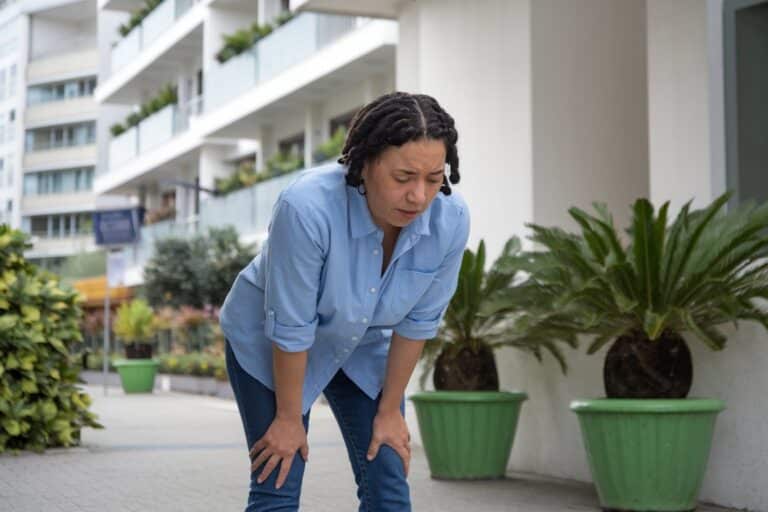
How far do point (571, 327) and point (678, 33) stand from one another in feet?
8.40

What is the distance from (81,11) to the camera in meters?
70.6

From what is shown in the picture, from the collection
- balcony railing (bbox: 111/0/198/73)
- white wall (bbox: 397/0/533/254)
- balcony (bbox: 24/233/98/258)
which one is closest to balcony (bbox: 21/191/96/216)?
balcony (bbox: 24/233/98/258)

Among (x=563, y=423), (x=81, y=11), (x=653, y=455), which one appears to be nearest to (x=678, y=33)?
(x=563, y=423)

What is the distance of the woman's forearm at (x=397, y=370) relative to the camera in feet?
12.1

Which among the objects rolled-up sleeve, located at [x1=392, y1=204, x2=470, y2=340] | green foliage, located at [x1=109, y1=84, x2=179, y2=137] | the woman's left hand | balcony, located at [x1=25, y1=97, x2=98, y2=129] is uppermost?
balcony, located at [x1=25, y1=97, x2=98, y2=129]

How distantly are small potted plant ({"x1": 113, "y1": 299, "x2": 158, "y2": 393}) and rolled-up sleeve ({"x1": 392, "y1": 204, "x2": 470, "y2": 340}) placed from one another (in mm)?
21588

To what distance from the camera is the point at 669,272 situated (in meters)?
7.43

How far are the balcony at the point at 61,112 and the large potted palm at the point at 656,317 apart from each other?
64.1m

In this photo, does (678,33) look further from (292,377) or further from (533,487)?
(292,377)

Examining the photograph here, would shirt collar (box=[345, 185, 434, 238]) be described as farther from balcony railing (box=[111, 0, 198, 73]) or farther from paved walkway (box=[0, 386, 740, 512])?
balcony railing (box=[111, 0, 198, 73])

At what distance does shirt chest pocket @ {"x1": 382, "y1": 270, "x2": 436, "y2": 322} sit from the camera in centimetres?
354

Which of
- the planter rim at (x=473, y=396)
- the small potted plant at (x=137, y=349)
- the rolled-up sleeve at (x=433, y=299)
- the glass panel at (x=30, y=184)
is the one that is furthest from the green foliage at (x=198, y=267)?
the glass panel at (x=30, y=184)

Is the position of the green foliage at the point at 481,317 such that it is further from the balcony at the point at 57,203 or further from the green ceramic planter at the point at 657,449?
the balcony at the point at 57,203

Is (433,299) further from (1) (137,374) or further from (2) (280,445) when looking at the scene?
(1) (137,374)
